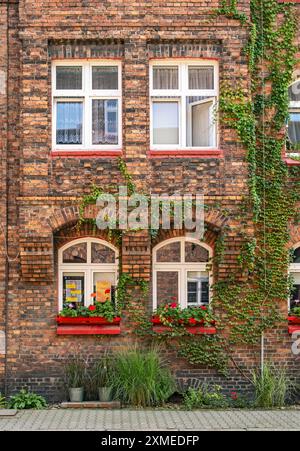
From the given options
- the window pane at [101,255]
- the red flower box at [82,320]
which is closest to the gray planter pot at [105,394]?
the red flower box at [82,320]

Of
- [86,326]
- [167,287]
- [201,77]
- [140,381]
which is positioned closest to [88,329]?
[86,326]

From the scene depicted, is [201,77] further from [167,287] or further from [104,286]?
[104,286]

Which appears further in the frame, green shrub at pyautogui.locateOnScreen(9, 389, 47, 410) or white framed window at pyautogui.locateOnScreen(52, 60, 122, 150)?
white framed window at pyautogui.locateOnScreen(52, 60, 122, 150)

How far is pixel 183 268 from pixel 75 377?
3095 millimetres

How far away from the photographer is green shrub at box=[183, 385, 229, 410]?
16.5 meters

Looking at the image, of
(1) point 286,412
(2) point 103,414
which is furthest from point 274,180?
(2) point 103,414

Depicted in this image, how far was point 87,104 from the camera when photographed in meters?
17.5

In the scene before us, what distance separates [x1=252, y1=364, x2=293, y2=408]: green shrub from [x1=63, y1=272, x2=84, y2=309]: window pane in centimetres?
384

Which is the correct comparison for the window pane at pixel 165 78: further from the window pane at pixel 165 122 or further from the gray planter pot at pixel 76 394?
the gray planter pot at pixel 76 394

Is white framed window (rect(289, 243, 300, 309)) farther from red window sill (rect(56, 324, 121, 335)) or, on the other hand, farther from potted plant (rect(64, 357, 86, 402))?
potted plant (rect(64, 357, 86, 402))

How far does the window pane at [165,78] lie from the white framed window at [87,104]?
2.42ft

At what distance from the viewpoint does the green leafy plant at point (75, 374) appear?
55.4 ft

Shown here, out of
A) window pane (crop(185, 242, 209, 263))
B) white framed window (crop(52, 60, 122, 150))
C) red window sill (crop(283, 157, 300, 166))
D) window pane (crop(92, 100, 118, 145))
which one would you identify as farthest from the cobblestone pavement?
window pane (crop(92, 100, 118, 145))

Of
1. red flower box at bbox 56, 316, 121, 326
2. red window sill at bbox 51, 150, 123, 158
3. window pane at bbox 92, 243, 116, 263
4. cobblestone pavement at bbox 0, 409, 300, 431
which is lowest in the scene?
cobblestone pavement at bbox 0, 409, 300, 431
